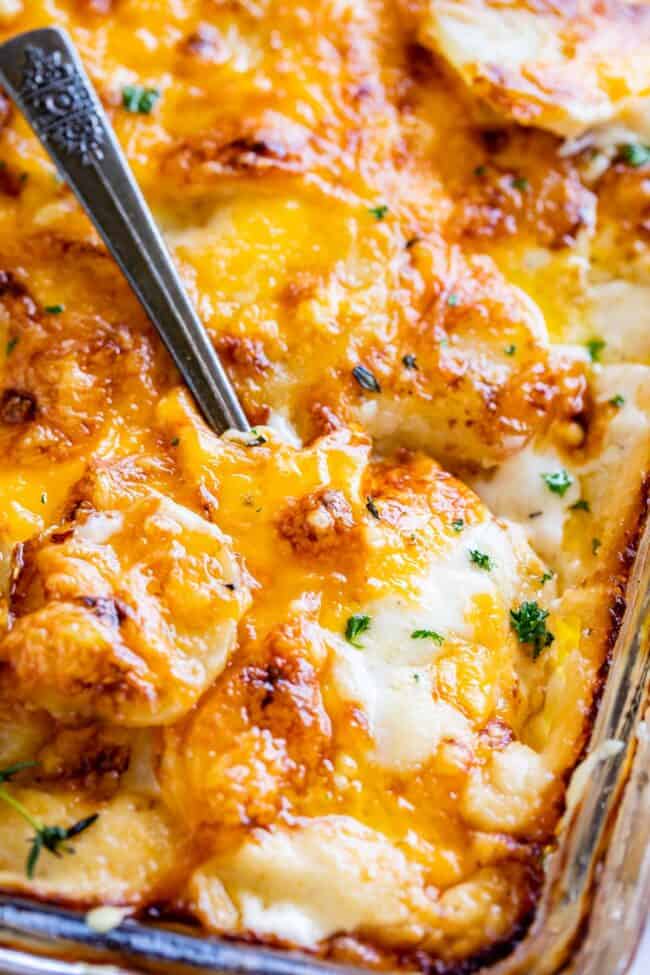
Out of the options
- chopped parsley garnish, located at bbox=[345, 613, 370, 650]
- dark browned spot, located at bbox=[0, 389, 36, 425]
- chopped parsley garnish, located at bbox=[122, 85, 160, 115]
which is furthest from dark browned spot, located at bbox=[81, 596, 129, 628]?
chopped parsley garnish, located at bbox=[122, 85, 160, 115]

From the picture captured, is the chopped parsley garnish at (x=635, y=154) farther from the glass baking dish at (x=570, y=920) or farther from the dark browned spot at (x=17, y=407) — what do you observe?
the dark browned spot at (x=17, y=407)

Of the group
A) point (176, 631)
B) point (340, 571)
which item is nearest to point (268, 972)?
point (176, 631)

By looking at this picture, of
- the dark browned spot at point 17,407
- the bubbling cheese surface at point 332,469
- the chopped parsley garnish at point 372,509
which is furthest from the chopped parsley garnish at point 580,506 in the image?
the dark browned spot at point 17,407

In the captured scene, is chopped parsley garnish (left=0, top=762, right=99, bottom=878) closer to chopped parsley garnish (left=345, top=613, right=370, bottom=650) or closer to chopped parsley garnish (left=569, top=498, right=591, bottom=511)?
chopped parsley garnish (left=345, top=613, right=370, bottom=650)

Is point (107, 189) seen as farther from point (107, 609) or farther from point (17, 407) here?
point (107, 609)

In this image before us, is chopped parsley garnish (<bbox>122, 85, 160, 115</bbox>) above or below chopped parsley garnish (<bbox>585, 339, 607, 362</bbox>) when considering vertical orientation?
above

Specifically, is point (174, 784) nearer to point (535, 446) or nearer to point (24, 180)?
point (535, 446)
